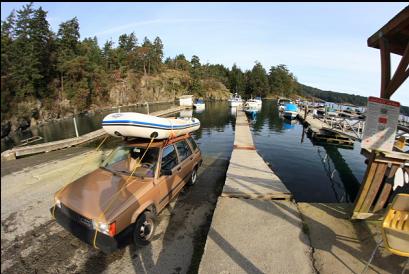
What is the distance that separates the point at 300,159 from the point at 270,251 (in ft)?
41.3

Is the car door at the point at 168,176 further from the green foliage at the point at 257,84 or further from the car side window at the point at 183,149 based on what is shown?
the green foliage at the point at 257,84

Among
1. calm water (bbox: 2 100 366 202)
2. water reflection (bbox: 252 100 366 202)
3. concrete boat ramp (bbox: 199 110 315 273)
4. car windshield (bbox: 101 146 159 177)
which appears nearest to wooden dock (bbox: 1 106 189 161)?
calm water (bbox: 2 100 366 202)

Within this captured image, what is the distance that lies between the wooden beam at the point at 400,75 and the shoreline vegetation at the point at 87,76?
6204 mm

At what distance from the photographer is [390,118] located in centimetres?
531

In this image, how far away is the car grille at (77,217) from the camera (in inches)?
167

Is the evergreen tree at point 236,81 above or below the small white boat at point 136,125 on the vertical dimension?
above

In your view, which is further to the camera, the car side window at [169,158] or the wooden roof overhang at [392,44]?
the car side window at [169,158]

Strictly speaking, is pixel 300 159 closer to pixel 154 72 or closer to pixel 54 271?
pixel 54 271

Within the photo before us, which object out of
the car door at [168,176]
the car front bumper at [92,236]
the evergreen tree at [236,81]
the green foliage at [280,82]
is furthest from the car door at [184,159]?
the green foliage at [280,82]

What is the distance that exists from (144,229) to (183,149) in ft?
9.40

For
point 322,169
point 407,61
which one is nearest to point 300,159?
point 322,169

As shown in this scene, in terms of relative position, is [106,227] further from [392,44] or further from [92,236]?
[392,44]

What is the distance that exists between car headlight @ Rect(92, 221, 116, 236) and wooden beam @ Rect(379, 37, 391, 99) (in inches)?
249

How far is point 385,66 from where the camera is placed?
17.6 feet
